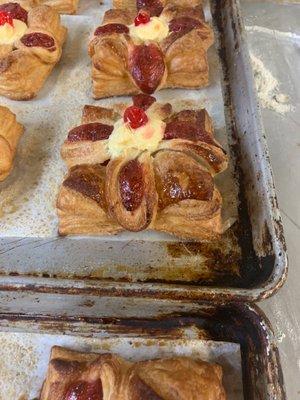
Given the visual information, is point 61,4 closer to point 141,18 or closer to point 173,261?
point 141,18

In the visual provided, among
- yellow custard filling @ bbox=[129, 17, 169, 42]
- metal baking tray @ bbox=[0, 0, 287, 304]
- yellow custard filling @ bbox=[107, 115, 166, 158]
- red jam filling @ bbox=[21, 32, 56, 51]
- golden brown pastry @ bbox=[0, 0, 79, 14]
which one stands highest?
yellow custard filling @ bbox=[129, 17, 169, 42]

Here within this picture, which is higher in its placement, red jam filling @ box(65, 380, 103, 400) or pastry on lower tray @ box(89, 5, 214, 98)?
pastry on lower tray @ box(89, 5, 214, 98)

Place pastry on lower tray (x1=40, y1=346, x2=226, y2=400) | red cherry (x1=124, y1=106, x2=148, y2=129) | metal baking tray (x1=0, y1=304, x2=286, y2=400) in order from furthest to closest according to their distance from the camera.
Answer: red cherry (x1=124, y1=106, x2=148, y2=129)
metal baking tray (x1=0, y1=304, x2=286, y2=400)
pastry on lower tray (x1=40, y1=346, x2=226, y2=400)

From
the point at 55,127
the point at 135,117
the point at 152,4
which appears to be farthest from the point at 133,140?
the point at 152,4

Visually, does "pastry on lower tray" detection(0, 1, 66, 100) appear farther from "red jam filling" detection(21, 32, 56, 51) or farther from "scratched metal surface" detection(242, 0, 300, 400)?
"scratched metal surface" detection(242, 0, 300, 400)

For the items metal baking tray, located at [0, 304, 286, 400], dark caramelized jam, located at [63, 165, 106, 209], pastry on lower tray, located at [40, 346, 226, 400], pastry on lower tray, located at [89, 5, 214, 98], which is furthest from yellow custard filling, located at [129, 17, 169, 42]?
pastry on lower tray, located at [40, 346, 226, 400]

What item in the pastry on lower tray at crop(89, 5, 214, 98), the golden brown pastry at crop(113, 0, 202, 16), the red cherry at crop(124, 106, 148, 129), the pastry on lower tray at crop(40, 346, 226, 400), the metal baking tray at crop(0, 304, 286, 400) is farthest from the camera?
the golden brown pastry at crop(113, 0, 202, 16)
